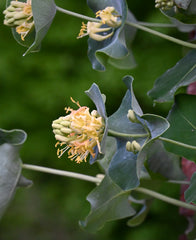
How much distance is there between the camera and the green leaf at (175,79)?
679mm

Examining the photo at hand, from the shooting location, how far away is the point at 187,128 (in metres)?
0.66

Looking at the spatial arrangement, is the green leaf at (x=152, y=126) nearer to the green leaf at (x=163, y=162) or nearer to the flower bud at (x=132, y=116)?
the flower bud at (x=132, y=116)

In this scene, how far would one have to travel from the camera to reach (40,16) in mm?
660

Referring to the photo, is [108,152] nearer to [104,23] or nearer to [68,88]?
[104,23]

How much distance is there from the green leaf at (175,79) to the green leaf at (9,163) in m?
0.24

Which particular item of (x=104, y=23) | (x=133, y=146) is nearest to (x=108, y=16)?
(x=104, y=23)

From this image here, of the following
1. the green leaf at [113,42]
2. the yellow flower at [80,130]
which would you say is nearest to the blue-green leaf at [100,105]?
the yellow flower at [80,130]

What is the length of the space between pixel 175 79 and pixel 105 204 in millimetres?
230

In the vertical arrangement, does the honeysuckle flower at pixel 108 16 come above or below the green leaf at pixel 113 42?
above

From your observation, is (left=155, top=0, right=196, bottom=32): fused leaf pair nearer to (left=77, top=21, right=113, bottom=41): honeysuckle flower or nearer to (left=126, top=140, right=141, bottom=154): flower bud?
(left=77, top=21, right=113, bottom=41): honeysuckle flower

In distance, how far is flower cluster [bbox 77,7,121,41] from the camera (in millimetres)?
686

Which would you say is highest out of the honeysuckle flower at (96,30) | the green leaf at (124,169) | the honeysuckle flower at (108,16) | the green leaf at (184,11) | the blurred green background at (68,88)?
the green leaf at (184,11)

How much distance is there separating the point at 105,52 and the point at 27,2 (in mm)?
145

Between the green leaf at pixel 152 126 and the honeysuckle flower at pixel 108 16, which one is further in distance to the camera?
the honeysuckle flower at pixel 108 16
